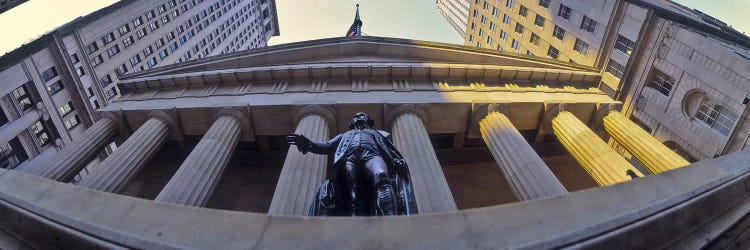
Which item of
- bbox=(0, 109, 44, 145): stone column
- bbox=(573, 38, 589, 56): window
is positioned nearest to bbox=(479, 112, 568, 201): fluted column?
bbox=(573, 38, 589, 56): window

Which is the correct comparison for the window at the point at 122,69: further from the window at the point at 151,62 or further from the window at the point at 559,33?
the window at the point at 559,33

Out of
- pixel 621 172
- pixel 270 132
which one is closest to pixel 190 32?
pixel 270 132

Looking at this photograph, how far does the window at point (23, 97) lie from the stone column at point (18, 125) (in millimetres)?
779

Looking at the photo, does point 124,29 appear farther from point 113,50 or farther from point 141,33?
point 141,33

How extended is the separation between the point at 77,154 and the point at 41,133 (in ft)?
80.5

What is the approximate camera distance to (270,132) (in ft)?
63.5

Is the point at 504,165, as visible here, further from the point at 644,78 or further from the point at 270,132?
the point at 644,78

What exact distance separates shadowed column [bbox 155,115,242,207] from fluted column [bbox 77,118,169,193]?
2.39 m

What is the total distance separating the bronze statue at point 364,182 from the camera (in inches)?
284

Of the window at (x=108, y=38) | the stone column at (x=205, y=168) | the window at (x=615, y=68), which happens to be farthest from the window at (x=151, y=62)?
the window at (x=615, y=68)

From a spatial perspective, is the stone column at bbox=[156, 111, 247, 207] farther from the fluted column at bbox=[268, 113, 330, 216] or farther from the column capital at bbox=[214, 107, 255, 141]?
the fluted column at bbox=[268, 113, 330, 216]

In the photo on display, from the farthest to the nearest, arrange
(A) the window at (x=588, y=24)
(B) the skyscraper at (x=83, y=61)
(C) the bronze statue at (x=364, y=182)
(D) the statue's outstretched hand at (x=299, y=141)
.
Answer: (B) the skyscraper at (x=83, y=61)
(A) the window at (x=588, y=24)
(D) the statue's outstretched hand at (x=299, y=141)
(C) the bronze statue at (x=364, y=182)

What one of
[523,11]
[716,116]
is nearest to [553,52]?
[523,11]

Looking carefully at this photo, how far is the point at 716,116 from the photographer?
19.0m
